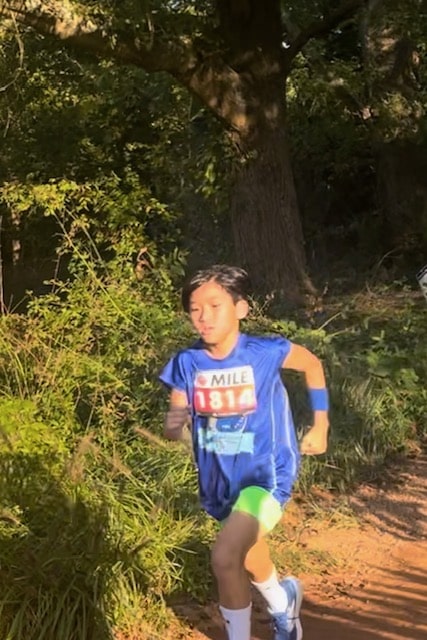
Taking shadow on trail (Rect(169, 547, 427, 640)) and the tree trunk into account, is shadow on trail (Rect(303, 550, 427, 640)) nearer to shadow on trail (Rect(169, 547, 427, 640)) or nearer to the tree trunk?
shadow on trail (Rect(169, 547, 427, 640))

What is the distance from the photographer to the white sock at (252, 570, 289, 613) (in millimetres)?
4133

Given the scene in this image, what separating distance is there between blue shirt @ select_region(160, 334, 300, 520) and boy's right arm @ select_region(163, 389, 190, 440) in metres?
0.03

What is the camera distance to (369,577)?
17.5 ft

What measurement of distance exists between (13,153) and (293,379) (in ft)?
34.6

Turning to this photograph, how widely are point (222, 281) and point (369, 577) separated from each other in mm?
2262

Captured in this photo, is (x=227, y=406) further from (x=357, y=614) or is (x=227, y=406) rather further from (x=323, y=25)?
(x=323, y=25)

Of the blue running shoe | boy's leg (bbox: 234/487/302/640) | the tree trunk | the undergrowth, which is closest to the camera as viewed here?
boy's leg (bbox: 234/487/302/640)

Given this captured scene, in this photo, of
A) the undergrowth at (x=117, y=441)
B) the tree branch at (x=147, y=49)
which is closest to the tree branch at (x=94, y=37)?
the tree branch at (x=147, y=49)

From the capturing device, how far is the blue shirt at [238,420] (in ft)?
12.5

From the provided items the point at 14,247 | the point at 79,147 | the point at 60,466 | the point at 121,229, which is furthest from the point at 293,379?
the point at 14,247

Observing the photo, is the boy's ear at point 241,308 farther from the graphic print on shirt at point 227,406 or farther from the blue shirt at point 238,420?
the graphic print on shirt at point 227,406

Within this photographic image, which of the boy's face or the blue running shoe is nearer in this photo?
the boy's face

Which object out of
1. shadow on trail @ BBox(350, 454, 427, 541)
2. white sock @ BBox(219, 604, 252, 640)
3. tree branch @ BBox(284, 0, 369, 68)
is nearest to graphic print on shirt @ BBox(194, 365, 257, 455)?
white sock @ BBox(219, 604, 252, 640)

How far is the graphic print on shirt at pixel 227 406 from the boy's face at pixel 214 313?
145 millimetres
